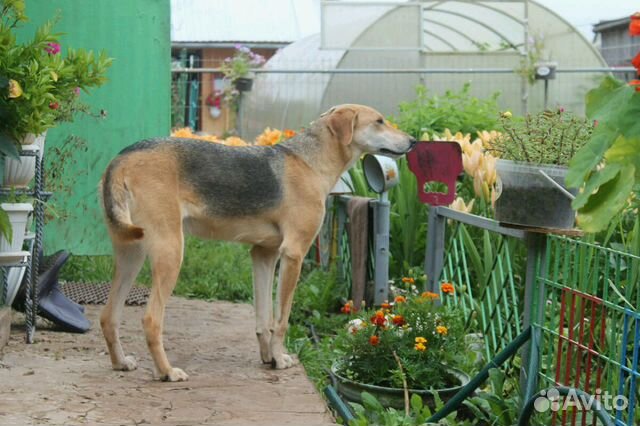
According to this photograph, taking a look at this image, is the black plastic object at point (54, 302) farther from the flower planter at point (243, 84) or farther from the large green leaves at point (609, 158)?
the flower planter at point (243, 84)

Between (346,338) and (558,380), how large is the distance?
1564 millimetres

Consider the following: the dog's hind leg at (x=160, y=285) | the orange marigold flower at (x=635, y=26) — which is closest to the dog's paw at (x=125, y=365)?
the dog's hind leg at (x=160, y=285)

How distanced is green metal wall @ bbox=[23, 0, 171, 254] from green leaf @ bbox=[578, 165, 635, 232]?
576 cm

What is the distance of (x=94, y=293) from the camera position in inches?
291

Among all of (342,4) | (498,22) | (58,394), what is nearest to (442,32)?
(498,22)

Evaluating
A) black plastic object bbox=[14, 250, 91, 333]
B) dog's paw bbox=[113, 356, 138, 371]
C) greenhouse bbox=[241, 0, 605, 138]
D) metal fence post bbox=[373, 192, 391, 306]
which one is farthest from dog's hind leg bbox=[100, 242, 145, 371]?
greenhouse bbox=[241, 0, 605, 138]

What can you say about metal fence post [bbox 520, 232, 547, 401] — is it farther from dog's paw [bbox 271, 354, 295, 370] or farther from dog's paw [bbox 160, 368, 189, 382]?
dog's paw [bbox 160, 368, 189, 382]

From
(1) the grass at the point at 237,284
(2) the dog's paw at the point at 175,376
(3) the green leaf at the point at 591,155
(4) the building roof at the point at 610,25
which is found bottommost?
(1) the grass at the point at 237,284

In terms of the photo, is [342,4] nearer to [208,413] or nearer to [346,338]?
[346,338]

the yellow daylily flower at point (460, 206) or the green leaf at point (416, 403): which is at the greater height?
the yellow daylily flower at point (460, 206)

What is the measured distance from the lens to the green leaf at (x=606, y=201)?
7.85 feet

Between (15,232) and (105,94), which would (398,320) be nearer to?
(15,232)

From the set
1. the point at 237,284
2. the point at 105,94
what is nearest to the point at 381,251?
the point at 237,284

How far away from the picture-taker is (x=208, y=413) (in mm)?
4527
